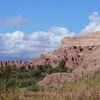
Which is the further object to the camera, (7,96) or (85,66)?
(85,66)

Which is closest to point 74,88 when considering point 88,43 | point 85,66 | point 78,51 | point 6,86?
point 6,86

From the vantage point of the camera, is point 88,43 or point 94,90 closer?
point 94,90

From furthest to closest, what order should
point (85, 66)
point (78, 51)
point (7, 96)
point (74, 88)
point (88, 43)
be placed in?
point (88, 43) < point (78, 51) < point (85, 66) < point (74, 88) < point (7, 96)

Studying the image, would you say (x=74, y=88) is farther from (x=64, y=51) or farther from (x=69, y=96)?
(x=64, y=51)

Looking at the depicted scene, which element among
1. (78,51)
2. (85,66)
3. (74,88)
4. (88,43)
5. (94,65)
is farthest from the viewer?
(88,43)

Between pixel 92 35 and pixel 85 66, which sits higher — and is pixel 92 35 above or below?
above

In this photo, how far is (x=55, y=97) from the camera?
29.1 feet

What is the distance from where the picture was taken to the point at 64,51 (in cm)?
11231

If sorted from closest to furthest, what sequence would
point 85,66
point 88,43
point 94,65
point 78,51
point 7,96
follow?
point 7,96, point 94,65, point 85,66, point 78,51, point 88,43

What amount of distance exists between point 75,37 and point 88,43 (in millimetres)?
5350

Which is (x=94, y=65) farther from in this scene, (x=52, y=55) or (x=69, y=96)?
(x=52, y=55)

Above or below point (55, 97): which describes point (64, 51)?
above

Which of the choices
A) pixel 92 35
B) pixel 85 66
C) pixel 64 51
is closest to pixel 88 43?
pixel 92 35

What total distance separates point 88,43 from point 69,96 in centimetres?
11835
